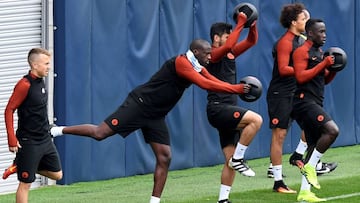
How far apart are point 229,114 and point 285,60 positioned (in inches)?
68.5

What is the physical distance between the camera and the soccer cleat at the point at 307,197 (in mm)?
12547

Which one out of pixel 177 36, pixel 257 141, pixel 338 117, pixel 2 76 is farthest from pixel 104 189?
pixel 338 117

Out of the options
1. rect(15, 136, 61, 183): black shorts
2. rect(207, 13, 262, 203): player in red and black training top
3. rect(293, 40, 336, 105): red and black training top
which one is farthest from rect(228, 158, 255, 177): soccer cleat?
rect(15, 136, 61, 183): black shorts

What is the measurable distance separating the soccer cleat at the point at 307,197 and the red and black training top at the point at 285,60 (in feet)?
5.14

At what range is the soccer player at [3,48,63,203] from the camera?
10875 millimetres

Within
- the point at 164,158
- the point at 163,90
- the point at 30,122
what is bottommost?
the point at 164,158

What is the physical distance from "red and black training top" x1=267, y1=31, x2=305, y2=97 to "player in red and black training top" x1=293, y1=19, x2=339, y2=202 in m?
0.70

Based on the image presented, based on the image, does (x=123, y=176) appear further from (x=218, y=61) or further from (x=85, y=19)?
(x=218, y=61)

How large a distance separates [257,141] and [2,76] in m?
5.07

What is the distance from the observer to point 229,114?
12156mm

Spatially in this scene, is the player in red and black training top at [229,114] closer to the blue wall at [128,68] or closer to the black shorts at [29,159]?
the black shorts at [29,159]

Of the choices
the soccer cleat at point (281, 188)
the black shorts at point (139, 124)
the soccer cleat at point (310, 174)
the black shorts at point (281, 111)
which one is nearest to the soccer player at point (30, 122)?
the black shorts at point (139, 124)

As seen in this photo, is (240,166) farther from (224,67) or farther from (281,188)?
(281,188)

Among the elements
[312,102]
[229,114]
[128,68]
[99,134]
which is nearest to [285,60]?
[312,102]
